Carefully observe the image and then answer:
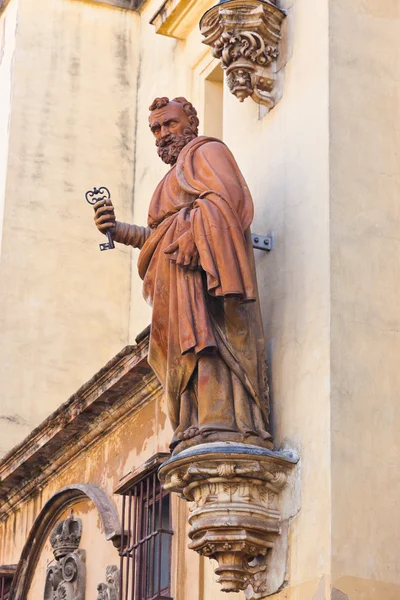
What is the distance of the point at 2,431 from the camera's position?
564 inches

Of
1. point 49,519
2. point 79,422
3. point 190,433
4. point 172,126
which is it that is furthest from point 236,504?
point 49,519

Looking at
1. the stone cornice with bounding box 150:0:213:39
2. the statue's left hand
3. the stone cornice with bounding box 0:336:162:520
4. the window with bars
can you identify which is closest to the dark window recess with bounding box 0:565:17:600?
the stone cornice with bounding box 0:336:162:520

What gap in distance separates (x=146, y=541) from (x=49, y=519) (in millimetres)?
1969

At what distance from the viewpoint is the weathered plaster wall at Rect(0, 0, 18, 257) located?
15.0m

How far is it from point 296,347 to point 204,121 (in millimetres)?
3979

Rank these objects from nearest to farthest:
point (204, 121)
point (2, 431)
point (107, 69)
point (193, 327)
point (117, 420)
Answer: point (193, 327), point (117, 420), point (204, 121), point (2, 431), point (107, 69)

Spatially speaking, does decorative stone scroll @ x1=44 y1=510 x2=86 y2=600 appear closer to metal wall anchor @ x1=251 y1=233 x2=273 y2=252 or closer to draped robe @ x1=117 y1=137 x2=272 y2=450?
Answer: draped robe @ x1=117 y1=137 x2=272 y2=450

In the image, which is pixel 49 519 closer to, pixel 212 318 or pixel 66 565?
pixel 66 565

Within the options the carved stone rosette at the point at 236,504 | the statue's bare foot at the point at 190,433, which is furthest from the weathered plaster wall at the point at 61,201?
the carved stone rosette at the point at 236,504

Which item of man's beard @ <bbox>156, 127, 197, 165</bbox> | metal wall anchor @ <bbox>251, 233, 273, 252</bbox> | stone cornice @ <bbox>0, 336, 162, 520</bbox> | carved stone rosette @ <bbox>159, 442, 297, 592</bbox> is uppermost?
man's beard @ <bbox>156, 127, 197, 165</bbox>

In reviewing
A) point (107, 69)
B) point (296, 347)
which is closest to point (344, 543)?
point (296, 347)

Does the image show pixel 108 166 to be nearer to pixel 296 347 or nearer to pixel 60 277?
pixel 60 277

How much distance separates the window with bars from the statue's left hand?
191 centimetres

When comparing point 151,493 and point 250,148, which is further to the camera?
point 151,493
